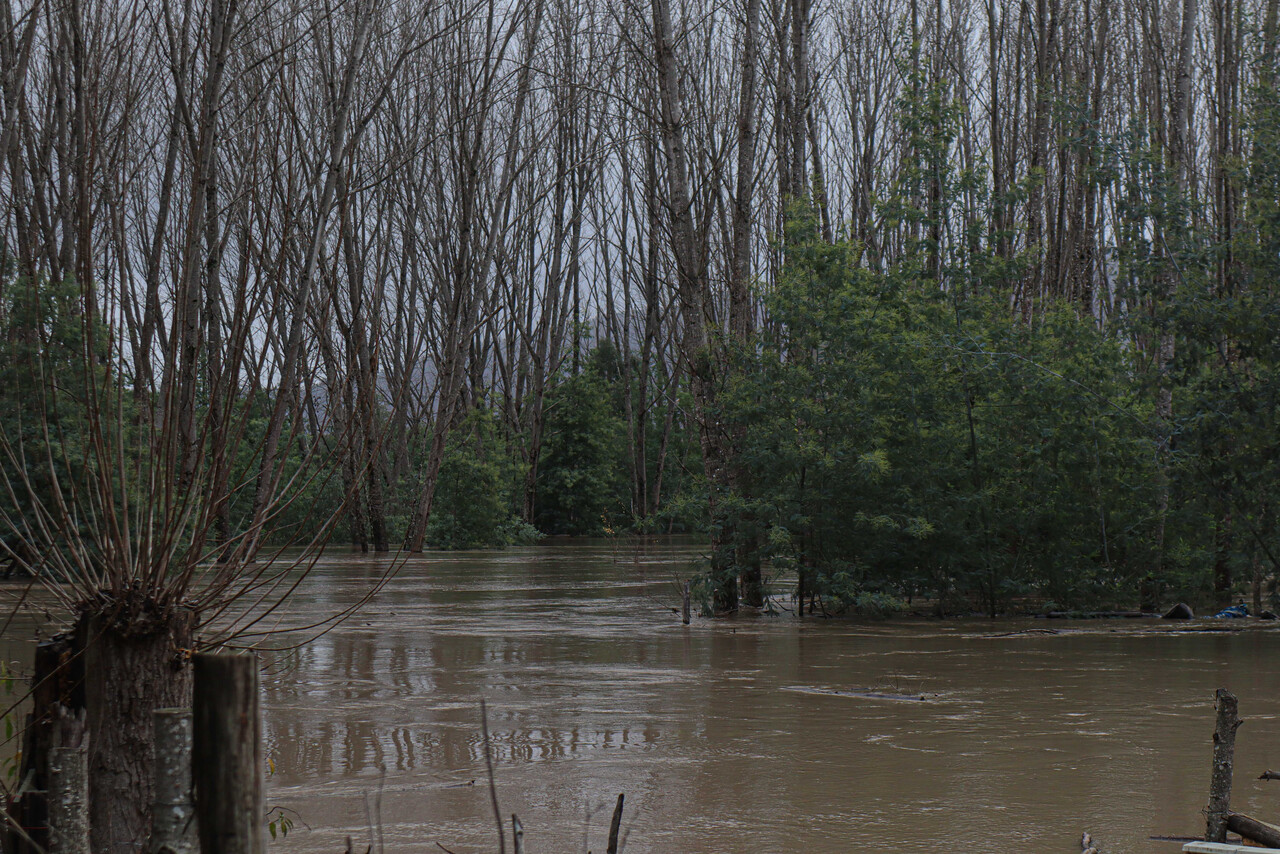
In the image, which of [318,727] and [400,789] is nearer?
[400,789]

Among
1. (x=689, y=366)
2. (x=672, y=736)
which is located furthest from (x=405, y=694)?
(x=689, y=366)

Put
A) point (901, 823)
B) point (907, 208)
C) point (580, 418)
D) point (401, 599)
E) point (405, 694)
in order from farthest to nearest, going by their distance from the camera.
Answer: point (580, 418) → point (401, 599) → point (907, 208) → point (405, 694) → point (901, 823)

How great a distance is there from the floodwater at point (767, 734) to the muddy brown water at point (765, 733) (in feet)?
0.07

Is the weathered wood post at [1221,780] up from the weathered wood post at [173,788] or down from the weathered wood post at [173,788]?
down

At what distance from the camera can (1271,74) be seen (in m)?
11.4

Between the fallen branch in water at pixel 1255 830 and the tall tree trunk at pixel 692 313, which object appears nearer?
the fallen branch in water at pixel 1255 830

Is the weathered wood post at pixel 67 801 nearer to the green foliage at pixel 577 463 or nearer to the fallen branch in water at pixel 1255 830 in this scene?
the fallen branch in water at pixel 1255 830

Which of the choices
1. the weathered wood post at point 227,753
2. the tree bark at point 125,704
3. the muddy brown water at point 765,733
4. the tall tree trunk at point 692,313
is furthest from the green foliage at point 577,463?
the weathered wood post at point 227,753

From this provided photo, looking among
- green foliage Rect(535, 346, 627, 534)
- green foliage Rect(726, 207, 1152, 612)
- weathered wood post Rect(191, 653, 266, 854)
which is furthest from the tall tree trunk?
green foliage Rect(535, 346, 627, 534)

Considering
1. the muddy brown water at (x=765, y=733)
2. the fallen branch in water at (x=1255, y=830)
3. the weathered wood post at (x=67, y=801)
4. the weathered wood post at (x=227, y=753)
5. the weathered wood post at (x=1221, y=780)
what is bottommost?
the muddy brown water at (x=765, y=733)

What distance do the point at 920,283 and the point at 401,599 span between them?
7511mm

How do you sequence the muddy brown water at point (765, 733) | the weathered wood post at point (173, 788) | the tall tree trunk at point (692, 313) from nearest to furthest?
the weathered wood post at point (173, 788)
the muddy brown water at point (765, 733)
the tall tree trunk at point (692, 313)

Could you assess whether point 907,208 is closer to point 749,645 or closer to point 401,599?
point 749,645

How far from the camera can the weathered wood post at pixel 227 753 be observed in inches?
93.3
